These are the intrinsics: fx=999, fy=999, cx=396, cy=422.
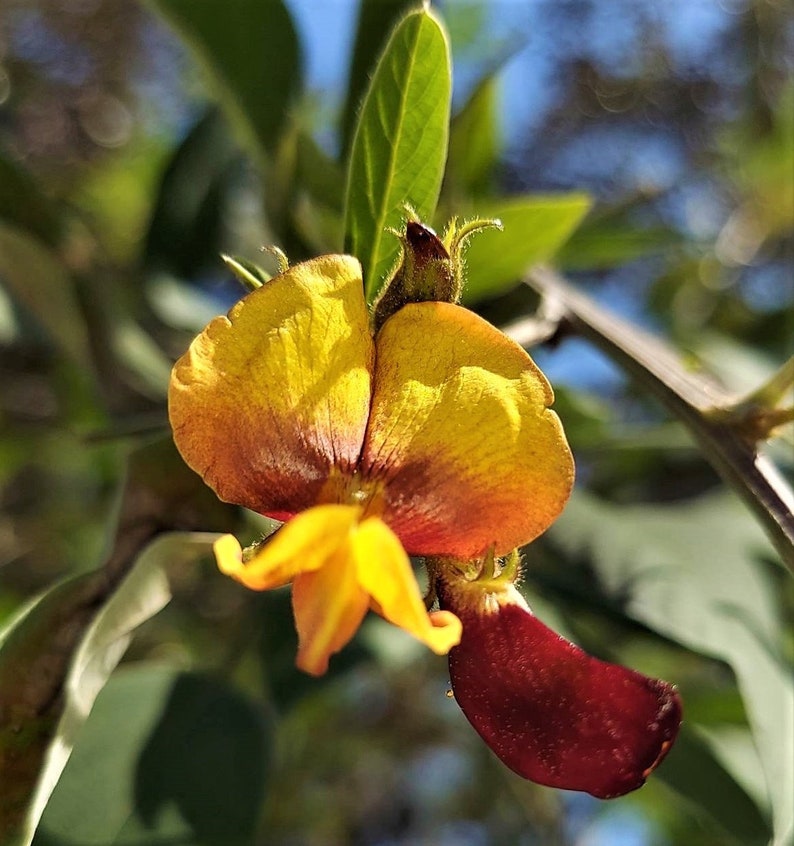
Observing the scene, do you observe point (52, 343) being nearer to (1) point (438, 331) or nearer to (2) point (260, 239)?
(2) point (260, 239)

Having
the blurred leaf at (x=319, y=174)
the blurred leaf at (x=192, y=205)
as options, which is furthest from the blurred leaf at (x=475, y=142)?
the blurred leaf at (x=192, y=205)

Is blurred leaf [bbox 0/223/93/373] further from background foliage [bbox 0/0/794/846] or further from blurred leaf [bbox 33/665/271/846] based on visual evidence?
blurred leaf [bbox 33/665/271/846]

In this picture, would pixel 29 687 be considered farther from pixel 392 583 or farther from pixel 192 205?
pixel 192 205

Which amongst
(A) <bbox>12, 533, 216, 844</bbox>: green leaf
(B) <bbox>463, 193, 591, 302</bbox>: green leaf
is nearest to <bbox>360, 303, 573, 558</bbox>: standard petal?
(A) <bbox>12, 533, 216, 844</bbox>: green leaf

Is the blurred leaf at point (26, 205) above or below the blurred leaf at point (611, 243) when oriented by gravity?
below

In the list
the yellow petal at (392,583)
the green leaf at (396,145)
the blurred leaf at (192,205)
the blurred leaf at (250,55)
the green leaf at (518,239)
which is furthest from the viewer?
the blurred leaf at (192,205)

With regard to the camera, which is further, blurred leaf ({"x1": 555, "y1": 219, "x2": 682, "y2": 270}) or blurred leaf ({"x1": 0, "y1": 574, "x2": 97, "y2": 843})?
blurred leaf ({"x1": 555, "y1": 219, "x2": 682, "y2": 270})

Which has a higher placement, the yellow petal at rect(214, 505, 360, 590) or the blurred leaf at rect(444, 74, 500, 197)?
the yellow petal at rect(214, 505, 360, 590)

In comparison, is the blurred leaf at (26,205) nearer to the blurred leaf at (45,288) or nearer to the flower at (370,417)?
the blurred leaf at (45,288)
